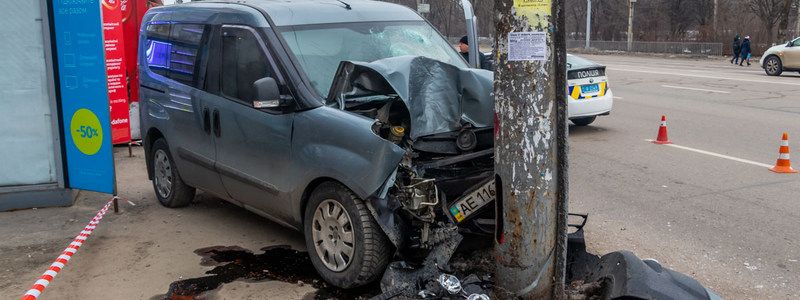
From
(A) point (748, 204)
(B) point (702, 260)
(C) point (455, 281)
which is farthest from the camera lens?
(A) point (748, 204)

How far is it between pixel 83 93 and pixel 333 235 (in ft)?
11.9

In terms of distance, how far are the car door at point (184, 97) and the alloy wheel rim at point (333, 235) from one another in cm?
145

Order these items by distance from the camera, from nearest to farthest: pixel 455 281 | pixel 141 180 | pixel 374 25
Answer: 1. pixel 455 281
2. pixel 374 25
3. pixel 141 180

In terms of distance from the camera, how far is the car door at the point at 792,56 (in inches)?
904

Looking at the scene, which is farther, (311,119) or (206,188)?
(206,188)

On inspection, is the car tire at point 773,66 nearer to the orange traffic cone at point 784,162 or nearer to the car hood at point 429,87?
the orange traffic cone at point 784,162

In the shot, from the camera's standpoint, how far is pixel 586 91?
1123 centimetres

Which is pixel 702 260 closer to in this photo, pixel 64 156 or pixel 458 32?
pixel 64 156

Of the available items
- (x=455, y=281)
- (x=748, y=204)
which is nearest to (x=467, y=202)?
(x=455, y=281)

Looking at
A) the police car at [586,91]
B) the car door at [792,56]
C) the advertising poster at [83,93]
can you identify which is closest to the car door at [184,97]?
the advertising poster at [83,93]

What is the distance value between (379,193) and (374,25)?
1.96 metres

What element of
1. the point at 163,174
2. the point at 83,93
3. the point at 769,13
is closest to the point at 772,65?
the point at 769,13

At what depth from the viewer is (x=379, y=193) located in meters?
4.21

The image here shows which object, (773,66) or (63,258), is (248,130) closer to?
(63,258)
